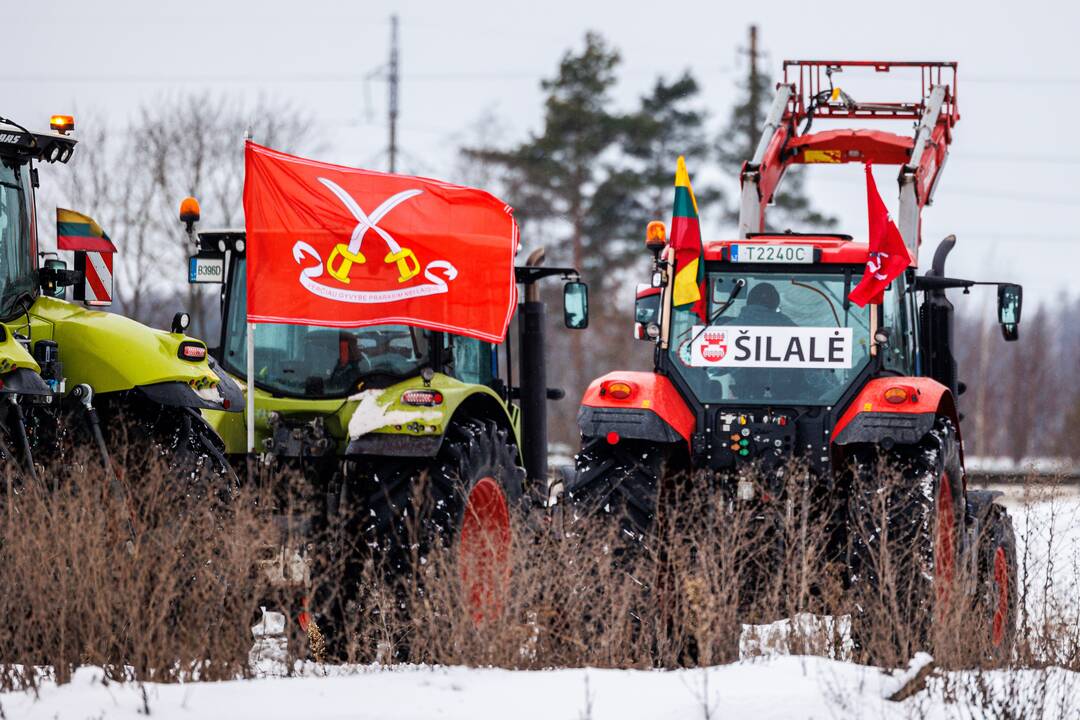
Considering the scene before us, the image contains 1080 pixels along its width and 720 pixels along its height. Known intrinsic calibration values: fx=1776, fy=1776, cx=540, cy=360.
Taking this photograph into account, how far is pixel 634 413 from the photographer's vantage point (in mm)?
9141

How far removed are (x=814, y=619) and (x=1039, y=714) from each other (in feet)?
6.06

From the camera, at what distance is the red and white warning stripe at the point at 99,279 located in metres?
9.23

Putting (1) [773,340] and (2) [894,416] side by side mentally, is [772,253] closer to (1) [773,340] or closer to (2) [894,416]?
(1) [773,340]

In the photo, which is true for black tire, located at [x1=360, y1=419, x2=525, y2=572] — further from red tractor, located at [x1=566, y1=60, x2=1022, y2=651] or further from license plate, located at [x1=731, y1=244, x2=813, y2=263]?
license plate, located at [x1=731, y1=244, x2=813, y2=263]

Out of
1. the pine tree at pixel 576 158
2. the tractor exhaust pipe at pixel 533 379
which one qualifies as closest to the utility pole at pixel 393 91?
the pine tree at pixel 576 158

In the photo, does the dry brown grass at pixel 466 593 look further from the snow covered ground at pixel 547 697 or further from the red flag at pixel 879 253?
the red flag at pixel 879 253

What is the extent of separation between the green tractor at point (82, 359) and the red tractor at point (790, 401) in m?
2.01

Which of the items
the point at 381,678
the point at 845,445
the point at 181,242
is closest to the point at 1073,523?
the point at 845,445

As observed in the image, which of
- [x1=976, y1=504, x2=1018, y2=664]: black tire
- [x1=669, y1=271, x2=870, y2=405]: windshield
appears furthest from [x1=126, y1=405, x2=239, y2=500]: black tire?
[x1=976, y1=504, x2=1018, y2=664]: black tire

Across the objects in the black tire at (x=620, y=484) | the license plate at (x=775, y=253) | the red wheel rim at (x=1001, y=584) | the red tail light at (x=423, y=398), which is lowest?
the red wheel rim at (x=1001, y=584)

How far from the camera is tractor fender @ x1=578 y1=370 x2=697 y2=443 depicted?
9.09 meters

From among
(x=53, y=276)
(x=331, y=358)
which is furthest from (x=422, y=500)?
(x=53, y=276)

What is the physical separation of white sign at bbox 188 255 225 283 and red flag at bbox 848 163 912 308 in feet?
13.0

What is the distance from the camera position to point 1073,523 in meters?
9.36
